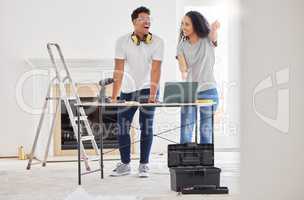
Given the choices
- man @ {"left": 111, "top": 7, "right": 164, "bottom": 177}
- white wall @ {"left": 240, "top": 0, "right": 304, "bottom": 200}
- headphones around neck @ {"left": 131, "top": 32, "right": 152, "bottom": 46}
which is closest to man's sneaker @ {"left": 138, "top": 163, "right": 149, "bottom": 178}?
man @ {"left": 111, "top": 7, "right": 164, "bottom": 177}

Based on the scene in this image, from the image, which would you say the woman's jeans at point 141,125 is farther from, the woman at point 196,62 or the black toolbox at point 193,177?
the black toolbox at point 193,177

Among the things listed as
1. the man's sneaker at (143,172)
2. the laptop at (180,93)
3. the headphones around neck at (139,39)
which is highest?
the headphones around neck at (139,39)

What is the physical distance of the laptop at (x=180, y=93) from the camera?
4.39 metres

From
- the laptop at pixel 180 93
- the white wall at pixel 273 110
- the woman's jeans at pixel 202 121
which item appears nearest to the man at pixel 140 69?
the laptop at pixel 180 93

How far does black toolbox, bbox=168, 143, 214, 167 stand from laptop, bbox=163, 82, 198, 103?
1.81 ft

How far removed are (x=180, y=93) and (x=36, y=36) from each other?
2.81m

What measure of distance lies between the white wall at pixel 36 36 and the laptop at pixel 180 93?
2.34 m

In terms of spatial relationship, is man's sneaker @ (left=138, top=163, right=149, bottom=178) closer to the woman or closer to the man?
the man

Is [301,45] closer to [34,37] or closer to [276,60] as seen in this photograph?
[276,60]

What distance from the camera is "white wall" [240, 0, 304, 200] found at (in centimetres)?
78

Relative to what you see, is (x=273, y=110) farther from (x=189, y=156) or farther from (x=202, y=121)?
(x=202, y=121)

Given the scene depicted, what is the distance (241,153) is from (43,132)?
19.2 feet

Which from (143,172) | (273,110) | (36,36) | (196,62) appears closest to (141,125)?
(143,172)

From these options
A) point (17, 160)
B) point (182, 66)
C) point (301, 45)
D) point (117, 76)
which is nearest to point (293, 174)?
point (301, 45)
